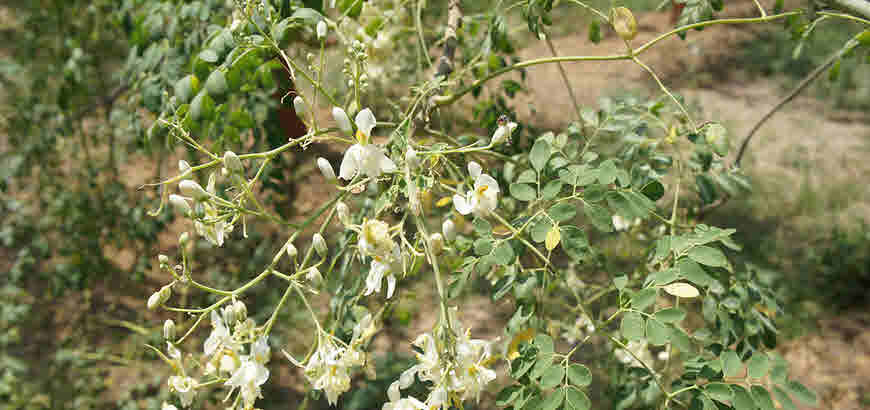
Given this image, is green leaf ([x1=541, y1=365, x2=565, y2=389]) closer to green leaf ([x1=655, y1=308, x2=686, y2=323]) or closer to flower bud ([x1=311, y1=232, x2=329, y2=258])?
green leaf ([x1=655, y1=308, x2=686, y2=323])

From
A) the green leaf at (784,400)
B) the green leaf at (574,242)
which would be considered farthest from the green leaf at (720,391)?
the green leaf at (574,242)

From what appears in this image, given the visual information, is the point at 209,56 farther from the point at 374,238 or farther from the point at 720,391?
the point at 720,391

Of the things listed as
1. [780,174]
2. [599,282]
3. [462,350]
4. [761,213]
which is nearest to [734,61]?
[780,174]

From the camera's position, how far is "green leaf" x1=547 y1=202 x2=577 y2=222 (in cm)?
91

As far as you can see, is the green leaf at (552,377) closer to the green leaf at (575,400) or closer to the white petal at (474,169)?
the green leaf at (575,400)

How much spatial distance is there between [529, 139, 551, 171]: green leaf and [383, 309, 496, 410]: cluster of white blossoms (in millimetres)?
306

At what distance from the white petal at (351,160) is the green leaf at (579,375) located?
422mm

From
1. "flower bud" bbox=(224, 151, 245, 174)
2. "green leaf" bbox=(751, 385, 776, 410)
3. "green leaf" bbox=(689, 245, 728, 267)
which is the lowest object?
"green leaf" bbox=(751, 385, 776, 410)

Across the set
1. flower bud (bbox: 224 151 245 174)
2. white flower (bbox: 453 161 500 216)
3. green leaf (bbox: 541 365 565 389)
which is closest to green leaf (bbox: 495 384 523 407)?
green leaf (bbox: 541 365 565 389)

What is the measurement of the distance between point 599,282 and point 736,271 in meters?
1.51

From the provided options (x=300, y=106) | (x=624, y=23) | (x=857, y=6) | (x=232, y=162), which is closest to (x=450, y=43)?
(x=624, y=23)

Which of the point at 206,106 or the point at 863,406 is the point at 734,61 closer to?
the point at 863,406

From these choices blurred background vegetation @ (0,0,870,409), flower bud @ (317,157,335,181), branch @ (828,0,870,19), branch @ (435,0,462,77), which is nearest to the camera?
flower bud @ (317,157,335,181)

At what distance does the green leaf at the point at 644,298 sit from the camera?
0.89m
